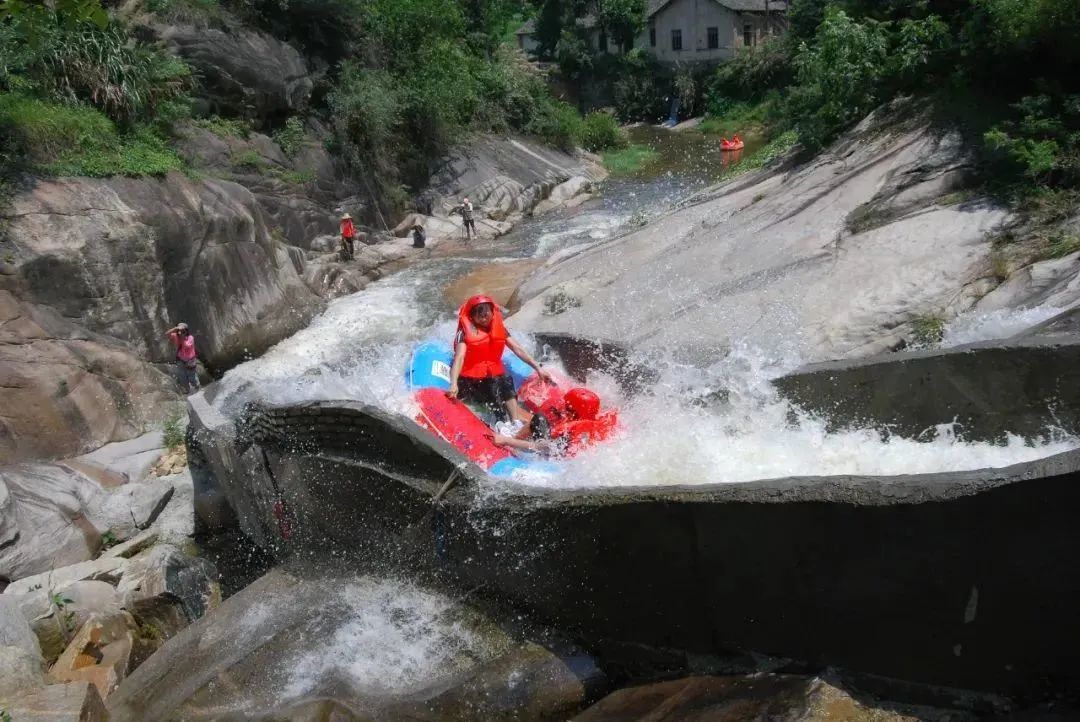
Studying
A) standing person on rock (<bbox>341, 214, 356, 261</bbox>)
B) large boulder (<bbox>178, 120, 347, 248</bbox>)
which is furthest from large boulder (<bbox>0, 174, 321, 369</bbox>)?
standing person on rock (<bbox>341, 214, 356, 261</bbox>)

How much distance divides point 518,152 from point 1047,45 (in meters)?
17.3

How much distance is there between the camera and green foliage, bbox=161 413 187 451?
908cm

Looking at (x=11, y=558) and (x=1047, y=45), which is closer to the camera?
(x=11, y=558)

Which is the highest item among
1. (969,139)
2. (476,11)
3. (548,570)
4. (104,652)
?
(476,11)

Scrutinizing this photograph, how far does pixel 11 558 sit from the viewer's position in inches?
251

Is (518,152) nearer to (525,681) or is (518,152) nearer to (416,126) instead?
(416,126)

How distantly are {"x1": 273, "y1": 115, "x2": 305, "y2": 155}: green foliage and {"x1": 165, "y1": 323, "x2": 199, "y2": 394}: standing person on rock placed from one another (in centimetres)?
846

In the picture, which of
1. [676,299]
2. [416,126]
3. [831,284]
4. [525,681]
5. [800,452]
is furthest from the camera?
[416,126]

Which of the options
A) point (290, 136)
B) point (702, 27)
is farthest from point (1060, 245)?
point (702, 27)

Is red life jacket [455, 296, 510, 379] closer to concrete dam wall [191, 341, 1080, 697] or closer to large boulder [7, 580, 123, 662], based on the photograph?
concrete dam wall [191, 341, 1080, 697]

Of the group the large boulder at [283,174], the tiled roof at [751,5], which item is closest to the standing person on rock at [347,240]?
the large boulder at [283,174]

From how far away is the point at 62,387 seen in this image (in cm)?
915

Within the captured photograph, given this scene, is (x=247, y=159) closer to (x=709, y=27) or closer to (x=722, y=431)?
(x=722, y=431)

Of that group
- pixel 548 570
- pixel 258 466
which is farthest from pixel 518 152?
pixel 548 570
